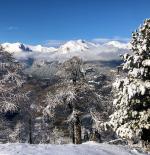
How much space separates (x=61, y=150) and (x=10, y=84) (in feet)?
61.9

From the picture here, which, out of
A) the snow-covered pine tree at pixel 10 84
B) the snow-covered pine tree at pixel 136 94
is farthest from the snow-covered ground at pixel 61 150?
the snow-covered pine tree at pixel 10 84

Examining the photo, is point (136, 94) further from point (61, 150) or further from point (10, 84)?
point (10, 84)

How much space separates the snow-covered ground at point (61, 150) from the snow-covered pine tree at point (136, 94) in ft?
15.1

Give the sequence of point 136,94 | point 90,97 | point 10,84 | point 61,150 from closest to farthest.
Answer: point 61,150 < point 136,94 < point 10,84 < point 90,97

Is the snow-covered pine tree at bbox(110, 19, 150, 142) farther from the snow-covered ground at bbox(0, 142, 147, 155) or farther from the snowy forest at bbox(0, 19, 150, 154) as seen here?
the snow-covered ground at bbox(0, 142, 147, 155)

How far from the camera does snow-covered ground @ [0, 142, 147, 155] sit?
1616cm

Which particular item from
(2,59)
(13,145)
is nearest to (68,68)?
(2,59)

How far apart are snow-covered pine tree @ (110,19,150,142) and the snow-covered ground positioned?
4602 millimetres

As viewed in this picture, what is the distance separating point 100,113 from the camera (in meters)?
42.1

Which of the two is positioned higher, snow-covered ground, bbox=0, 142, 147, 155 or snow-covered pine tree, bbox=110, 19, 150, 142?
snow-covered pine tree, bbox=110, 19, 150, 142

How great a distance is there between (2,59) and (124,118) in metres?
15.4

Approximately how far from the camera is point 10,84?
35.2 meters

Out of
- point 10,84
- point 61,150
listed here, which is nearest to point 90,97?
point 10,84

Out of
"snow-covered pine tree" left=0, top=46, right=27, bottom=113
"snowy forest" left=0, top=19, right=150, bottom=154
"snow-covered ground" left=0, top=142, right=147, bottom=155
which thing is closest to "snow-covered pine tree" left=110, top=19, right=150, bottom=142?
"snowy forest" left=0, top=19, right=150, bottom=154
